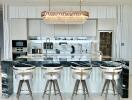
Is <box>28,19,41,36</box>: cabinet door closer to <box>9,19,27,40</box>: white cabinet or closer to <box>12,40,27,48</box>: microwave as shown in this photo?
<box>9,19,27,40</box>: white cabinet

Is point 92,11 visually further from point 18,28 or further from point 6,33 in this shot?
point 6,33

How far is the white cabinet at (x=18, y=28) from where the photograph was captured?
800 centimetres

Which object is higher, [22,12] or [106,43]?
[22,12]

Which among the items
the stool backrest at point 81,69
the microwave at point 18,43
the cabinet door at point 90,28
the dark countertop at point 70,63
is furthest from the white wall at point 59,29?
the stool backrest at point 81,69

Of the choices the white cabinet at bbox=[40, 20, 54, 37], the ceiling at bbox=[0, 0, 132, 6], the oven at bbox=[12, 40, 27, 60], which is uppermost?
the ceiling at bbox=[0, 0, 132, 6]

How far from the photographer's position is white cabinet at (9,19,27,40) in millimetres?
8000

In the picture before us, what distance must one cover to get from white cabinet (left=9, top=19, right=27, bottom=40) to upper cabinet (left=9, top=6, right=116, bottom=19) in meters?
0.17

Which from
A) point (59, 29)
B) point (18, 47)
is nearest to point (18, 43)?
point (18, 47)

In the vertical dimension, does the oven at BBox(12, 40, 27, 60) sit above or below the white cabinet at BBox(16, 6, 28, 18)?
below

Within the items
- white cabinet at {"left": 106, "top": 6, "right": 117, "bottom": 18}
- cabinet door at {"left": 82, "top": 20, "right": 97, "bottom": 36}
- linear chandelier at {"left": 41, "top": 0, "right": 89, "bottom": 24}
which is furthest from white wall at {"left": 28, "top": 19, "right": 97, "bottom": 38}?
linear chandelier at {"left": 41, "top": 0, "right": 89, "bottom": 24}

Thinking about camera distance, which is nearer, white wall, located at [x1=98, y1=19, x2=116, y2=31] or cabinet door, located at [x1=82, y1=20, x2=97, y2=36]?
white wall, located at [x1=98, y1=19, x2=116, y2=31]

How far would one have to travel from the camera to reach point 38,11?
8.06m

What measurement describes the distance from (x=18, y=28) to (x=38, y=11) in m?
0.93

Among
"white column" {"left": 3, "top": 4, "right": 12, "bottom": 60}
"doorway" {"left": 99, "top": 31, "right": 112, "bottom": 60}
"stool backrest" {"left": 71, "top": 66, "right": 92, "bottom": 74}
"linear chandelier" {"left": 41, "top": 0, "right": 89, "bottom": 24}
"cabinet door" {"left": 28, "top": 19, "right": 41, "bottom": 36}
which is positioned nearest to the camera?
"stool backrest" {"left": 71, "top": 66, "right": 92, "bottom": 74}
